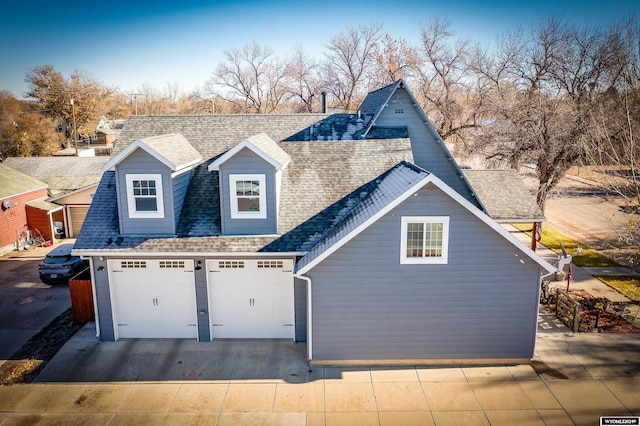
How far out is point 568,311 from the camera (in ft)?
48.1

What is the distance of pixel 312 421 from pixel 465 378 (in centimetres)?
448

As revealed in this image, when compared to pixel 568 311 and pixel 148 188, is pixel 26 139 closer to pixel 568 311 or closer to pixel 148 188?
pixel 148 188

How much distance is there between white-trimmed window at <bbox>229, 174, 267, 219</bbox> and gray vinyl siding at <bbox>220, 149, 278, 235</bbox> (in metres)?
0.11

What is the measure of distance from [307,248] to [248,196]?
245cm

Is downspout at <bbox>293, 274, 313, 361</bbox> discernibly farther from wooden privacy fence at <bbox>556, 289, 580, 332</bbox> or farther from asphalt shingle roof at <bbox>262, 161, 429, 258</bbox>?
wooden privacy fence at <bbox>556, 289, 580, 332</bbox>

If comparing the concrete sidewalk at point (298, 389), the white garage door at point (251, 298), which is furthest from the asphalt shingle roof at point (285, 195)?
the concrete sidewalk at point (298, 389)

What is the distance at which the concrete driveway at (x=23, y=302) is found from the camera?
14.4 metres

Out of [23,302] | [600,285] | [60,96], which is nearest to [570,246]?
[600,285]

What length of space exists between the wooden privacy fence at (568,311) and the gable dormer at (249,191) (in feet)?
33.4

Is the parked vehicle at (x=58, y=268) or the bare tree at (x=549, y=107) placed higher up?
the bare tree at (x=549, y=107)

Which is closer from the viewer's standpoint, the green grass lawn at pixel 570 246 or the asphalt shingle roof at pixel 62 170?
the green grass lawn at pixel 570 246

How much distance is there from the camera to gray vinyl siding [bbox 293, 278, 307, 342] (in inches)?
523

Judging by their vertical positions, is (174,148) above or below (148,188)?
above

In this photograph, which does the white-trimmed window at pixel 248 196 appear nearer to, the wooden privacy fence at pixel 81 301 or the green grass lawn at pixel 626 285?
the wooden privacy fence at pixel 81 301
